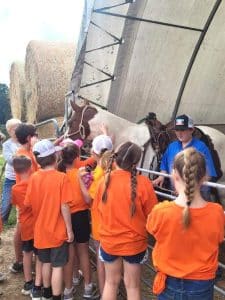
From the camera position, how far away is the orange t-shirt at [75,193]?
12.7 feet

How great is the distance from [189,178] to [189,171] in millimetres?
38

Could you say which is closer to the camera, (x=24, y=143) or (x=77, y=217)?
(x=77, y=217)

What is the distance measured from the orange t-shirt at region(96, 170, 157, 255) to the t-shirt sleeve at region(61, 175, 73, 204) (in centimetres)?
64

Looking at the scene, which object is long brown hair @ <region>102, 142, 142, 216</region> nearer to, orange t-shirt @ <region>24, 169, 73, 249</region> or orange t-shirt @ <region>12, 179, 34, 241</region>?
orange t-shirt @ <region>24, 169, 73, 249</region>

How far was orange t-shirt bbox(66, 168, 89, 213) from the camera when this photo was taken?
12.7 feet

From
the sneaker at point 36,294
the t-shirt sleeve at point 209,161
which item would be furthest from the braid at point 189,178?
the sneaker at point 36,294

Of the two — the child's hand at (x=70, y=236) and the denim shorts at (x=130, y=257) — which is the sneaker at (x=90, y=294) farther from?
the denim shorts at (x=130, y=257)

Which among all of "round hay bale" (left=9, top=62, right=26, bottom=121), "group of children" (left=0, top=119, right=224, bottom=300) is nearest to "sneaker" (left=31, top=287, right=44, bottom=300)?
"group of children" (left=0, top=119, right=224, bottom=300)

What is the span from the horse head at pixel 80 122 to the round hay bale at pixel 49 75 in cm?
437

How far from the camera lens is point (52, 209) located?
11.9 feet

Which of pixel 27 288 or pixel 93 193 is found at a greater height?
pixel 93 193

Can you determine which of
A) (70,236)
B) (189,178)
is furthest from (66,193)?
(189,178)

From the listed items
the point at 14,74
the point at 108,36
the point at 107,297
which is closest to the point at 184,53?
the point at 108,36

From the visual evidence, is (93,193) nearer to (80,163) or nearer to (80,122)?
(80,163)
